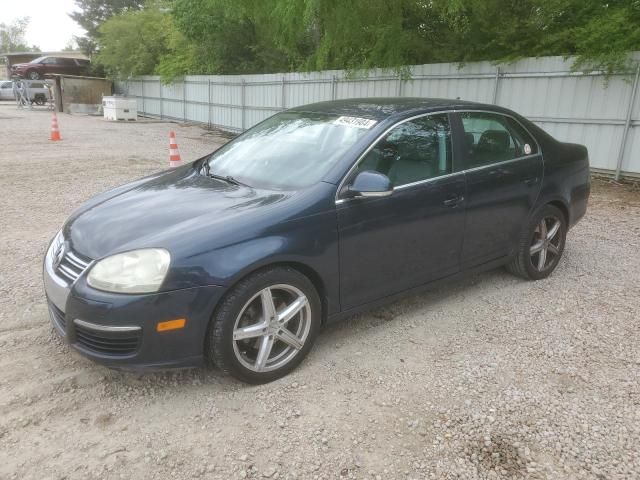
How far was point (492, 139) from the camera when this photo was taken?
420 cm

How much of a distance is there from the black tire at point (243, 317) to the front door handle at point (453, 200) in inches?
48.8

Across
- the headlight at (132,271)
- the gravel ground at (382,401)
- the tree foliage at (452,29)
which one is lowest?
the gravel ground at (382,401)

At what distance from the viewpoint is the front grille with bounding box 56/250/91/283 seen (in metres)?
2.84

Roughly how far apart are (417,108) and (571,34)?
7194 mm

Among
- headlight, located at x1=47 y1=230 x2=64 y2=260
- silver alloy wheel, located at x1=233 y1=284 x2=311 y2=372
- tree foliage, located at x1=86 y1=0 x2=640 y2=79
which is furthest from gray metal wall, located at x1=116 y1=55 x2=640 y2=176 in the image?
headlight, located at x1=47 y1=230 x2=64 y2=260

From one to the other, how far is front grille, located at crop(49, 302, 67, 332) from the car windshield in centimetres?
139

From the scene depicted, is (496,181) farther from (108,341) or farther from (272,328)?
(108,341)

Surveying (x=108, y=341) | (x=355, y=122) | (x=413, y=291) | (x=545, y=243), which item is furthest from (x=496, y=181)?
(x=108, y=341)

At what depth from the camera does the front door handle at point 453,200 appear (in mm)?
3716

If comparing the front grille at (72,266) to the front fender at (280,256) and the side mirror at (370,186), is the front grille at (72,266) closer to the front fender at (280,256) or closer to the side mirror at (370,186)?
the front fender at (280,256)

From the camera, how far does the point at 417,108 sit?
12.5 feet

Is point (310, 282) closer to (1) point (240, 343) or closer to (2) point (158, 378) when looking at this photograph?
(1) point (240, 343)

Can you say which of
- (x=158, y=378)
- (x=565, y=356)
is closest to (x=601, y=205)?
(x=565, y=356)

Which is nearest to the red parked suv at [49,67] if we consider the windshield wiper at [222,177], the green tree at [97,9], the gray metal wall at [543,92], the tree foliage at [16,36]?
the green tree at [97,9]
